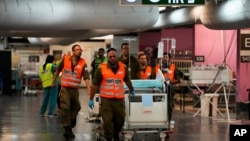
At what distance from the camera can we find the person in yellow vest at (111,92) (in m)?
8.48

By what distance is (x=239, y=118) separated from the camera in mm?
14203

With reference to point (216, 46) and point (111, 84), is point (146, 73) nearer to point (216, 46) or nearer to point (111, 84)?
point (111, 84)

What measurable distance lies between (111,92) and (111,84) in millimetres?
137

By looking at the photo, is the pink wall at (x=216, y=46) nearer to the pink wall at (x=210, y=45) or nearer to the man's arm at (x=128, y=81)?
the pink wall at (x=210, y=45)

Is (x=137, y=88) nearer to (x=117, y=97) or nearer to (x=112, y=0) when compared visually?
(x=117, y=97)

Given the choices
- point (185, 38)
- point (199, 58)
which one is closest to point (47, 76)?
point (199, 58)

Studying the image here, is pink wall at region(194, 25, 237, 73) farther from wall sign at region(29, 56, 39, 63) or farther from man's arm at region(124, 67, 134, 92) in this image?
wall sign at region(29, 56, 39, 63)

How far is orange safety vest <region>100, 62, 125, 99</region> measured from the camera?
8.52 metres

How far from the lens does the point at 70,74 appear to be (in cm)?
998

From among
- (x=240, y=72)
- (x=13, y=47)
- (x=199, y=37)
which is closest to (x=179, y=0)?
(x=240, y=72)

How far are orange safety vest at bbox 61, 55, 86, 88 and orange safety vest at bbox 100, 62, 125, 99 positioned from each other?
1.43 metres

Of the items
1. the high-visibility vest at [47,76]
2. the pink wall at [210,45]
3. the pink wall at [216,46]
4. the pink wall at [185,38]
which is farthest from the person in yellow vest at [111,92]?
the pink wall at [185,38]

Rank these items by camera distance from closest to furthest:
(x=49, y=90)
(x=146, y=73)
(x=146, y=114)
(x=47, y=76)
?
(x=146, y=114), (x=146, y=73), (x=47, y=76), (x=49, y=90)

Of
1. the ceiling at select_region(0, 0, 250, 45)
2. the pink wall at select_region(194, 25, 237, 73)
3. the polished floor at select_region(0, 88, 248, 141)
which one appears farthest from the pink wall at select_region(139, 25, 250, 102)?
the ceiling at select_region(0, 0, 250, 45)
